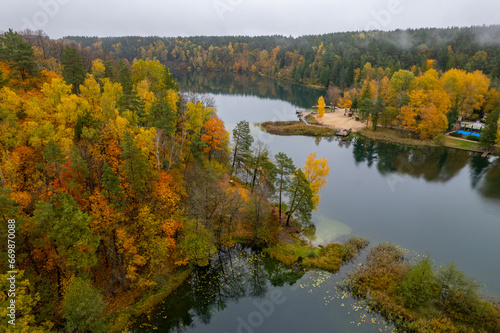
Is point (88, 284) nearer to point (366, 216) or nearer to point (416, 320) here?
point (416, 320)

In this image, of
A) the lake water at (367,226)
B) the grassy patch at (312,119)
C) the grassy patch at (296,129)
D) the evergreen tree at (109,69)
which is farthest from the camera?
the grassy patch at (312,119)

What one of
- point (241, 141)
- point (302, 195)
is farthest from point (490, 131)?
point (241, 141)

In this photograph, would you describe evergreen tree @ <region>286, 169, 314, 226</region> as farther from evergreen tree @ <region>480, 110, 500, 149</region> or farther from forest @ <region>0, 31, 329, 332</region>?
evergreen tree @ <region>480, 110, 500, 149</region>

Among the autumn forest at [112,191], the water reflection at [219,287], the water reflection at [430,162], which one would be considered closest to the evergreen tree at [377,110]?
the water reflection at [430,162]

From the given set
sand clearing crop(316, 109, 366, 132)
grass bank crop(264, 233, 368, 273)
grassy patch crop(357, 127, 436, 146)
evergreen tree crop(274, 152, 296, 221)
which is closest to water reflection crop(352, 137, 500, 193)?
grassy patch crop(357, 127, 436, 146)

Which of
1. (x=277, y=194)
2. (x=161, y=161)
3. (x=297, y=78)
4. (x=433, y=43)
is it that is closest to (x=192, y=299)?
(x=161, y=161)

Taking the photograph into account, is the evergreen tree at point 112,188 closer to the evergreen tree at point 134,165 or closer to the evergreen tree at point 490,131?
the evergreen tree at point 134,165

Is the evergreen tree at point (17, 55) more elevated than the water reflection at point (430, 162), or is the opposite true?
the evergreen tree at point (17, 55)
